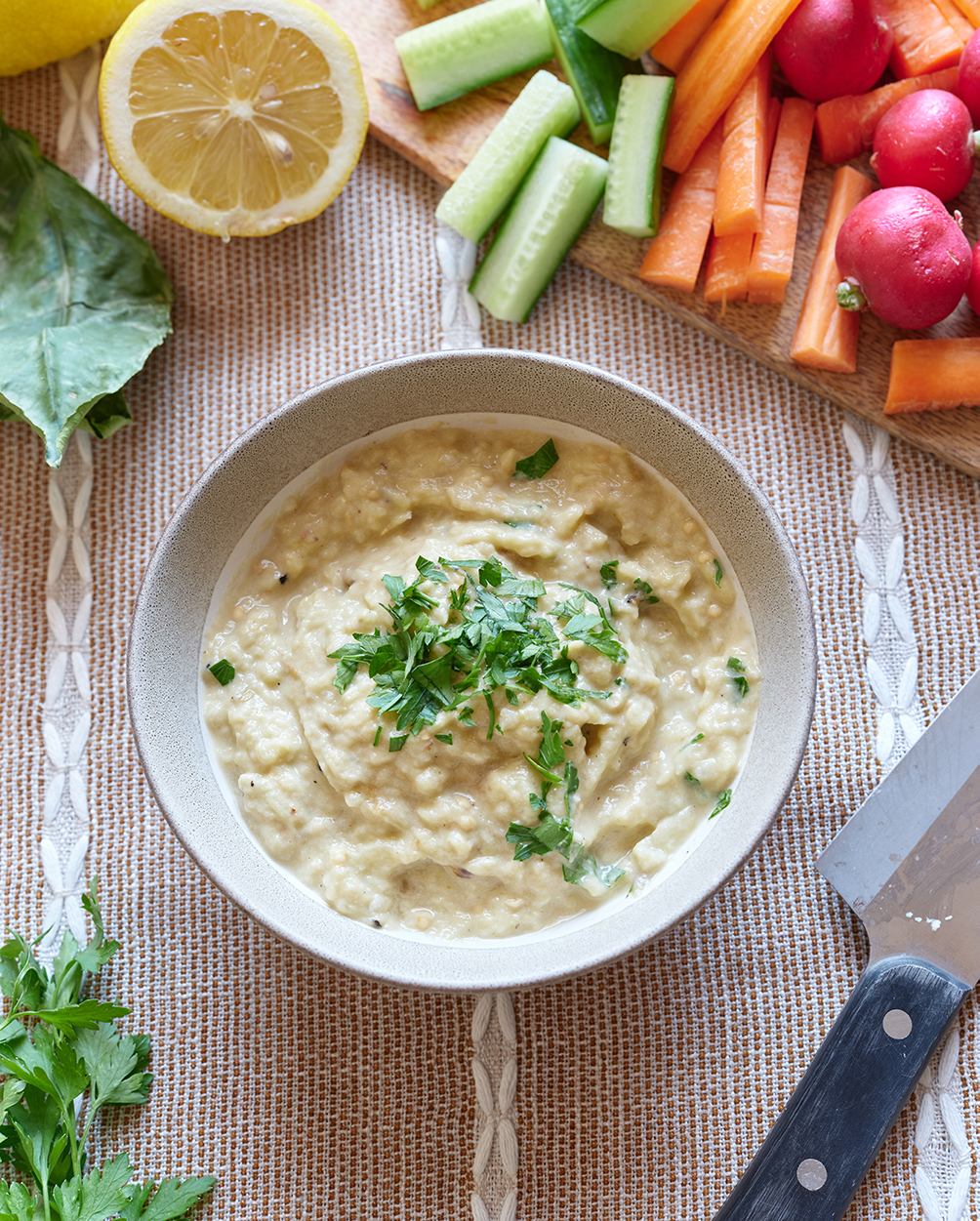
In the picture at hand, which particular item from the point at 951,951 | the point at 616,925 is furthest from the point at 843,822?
the point at 616,925

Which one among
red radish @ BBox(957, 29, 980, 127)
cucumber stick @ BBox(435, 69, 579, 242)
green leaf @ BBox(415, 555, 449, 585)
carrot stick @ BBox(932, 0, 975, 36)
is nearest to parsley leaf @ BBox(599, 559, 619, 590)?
green leaf @ BBox(415, 555, 449, 585)

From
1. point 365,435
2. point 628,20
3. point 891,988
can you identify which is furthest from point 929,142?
point 891,988

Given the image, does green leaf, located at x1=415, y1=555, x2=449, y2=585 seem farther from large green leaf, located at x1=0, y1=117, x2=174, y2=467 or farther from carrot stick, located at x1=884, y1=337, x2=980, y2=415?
carrot stick, located at x1=884, y1=337, x2=980, y2=415

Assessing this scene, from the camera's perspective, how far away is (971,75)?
8.68ft

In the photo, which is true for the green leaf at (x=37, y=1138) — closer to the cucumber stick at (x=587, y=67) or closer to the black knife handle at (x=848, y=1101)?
the black knife handle at (x=848, y=1101)

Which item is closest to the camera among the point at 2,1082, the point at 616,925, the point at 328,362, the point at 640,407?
the point at 616,925

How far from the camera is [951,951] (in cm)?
247

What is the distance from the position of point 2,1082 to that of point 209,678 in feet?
3.66

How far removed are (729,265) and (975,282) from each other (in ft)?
1.94

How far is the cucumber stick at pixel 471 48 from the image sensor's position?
277 centimetres

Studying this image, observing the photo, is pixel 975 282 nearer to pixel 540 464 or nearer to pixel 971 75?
pixel 971 75

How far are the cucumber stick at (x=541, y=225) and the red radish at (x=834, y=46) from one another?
21.0 inches

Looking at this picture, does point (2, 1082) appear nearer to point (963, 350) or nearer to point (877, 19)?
point (963, 350)

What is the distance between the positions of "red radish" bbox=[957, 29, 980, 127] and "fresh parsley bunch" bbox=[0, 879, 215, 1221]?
9.49ft
